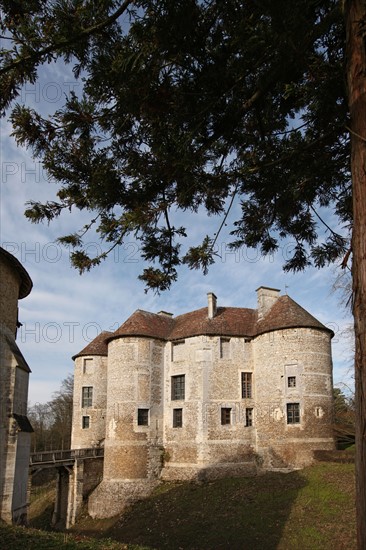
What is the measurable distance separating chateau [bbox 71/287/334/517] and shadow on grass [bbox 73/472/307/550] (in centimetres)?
129

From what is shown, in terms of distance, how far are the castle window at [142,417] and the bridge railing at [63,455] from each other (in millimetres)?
4375

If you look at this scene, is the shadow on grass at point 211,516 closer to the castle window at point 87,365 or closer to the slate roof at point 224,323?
the slate roof at point 224,323

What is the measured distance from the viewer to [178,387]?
2766cm

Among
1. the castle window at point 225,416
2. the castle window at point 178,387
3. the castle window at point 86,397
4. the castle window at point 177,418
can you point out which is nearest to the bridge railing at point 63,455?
the castle window at point 86,397

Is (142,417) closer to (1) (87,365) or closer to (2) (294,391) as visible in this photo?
(1) (87,365)

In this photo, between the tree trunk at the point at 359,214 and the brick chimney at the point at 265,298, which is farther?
the brick chimney at the point at 265,298

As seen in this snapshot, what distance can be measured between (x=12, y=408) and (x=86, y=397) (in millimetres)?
19702

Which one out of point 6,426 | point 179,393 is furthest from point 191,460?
point 6,426

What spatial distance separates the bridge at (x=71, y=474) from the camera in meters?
25.7

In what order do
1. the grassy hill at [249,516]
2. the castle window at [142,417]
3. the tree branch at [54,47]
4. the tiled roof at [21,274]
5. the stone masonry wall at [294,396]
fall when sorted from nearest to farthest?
1. the tree branch at [54,47]
2. the tiled roof at [21,274]
3. the grassy hill at [249,516]
4. the stone masonry wall at [294,396]
5. the castle window at [142,417]

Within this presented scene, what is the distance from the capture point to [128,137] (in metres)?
7.19

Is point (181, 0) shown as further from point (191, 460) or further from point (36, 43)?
point (191, 460)

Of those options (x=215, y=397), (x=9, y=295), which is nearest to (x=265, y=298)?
(x=215, y=397)

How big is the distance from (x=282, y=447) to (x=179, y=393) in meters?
6.59
